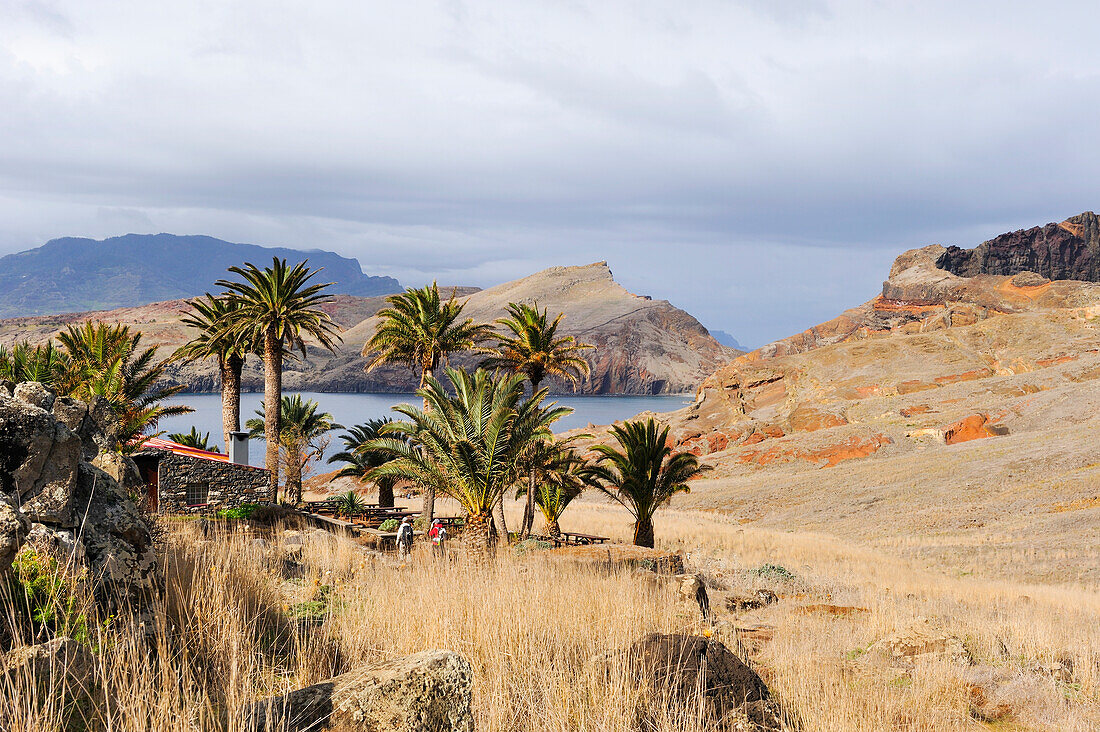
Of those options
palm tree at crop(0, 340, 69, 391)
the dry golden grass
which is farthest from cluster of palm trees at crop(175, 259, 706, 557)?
palm tree at crop(0, 340, 69, 391)

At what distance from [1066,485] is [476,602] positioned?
3112 cm

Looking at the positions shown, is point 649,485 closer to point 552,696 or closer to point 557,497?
point 557,497

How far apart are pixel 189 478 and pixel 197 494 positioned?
67 cm

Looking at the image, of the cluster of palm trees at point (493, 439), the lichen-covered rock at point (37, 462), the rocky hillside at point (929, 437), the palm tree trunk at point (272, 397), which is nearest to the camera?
the lichen-covered rock at point (37, 462)

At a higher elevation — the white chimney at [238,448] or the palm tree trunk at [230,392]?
the palm tree trunk at [230,392]

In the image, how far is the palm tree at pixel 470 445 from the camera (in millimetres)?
16312

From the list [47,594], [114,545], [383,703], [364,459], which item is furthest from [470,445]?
[364,459]

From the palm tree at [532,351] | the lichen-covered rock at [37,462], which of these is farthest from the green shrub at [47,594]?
the palm tree at [532,351]

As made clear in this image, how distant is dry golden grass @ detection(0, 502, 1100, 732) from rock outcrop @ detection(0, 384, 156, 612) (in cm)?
35

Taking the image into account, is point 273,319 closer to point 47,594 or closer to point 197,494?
point 197,494

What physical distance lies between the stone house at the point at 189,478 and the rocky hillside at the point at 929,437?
24332mm

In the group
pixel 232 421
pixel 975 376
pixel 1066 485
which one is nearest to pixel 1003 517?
pixel 1066 485

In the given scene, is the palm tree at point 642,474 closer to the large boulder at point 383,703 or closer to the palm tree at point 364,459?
the palm tree at point 364,459

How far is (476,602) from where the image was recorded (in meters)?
6.04
